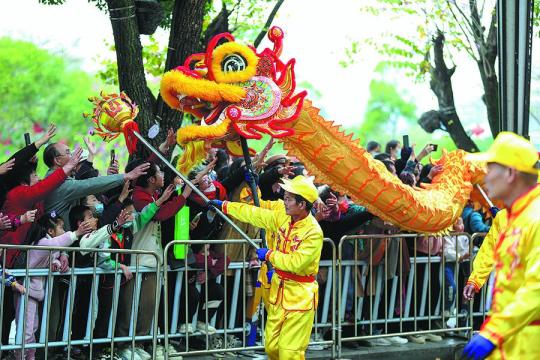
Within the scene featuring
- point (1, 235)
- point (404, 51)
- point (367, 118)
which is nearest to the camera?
point (1, 235)

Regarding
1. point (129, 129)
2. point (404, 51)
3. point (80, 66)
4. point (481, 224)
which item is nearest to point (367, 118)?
point (80, 66)

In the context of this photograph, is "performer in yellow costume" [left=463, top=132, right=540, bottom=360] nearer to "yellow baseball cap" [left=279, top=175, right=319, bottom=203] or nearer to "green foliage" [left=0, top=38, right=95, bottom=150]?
"yellow baseball cap" [left=279, top=175, right=319, bottom=203]

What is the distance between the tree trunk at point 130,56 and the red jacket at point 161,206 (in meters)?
1.88

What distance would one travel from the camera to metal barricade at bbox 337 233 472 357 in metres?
10.1

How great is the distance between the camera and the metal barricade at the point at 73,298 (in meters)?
7.80

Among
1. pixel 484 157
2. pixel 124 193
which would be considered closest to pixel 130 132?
pixel 124 193

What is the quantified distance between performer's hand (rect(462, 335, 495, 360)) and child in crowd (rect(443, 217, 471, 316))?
19.9ft

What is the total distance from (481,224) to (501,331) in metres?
6.64

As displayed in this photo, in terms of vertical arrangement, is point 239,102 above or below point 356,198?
above

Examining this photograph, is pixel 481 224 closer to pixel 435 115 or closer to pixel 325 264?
pixel 325 264

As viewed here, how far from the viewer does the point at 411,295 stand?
35.4 feet

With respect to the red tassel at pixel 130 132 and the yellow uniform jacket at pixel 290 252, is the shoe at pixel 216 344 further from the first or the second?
the red tassel at pixel 130 132

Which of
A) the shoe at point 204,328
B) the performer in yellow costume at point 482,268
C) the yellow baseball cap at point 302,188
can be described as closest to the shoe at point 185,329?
the shoe at point 204,328

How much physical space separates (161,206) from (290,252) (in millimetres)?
1451
